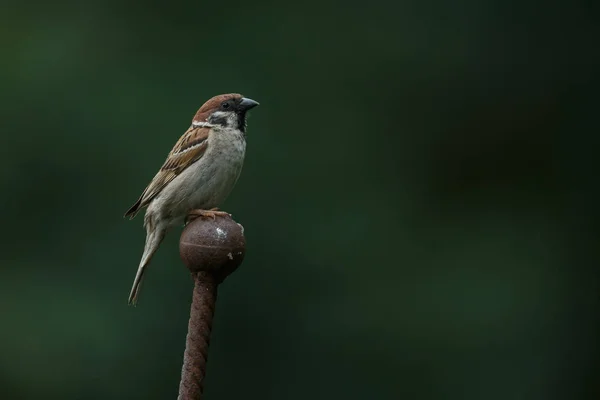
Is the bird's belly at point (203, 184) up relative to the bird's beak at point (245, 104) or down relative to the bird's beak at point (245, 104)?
down

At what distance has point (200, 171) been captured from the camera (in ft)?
10.1

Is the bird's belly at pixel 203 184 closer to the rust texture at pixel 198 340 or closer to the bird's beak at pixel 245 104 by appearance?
the bird's beak at pixel 245 104

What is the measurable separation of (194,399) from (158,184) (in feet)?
4.89

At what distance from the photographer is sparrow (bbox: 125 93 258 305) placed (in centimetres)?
304

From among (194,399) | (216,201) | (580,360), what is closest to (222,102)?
(216,201)

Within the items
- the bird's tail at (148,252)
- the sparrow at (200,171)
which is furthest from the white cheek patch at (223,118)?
the bird's tail at (148,252)

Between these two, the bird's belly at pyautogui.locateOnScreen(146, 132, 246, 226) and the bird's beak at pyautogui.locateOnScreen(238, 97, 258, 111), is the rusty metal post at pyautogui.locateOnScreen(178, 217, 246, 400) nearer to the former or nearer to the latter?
the bird's belly at pyautogui.locateOnScreen(146, 132, 246, 226)

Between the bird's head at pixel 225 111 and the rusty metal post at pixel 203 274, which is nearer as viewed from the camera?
the rusty metal post at pixel 203 274

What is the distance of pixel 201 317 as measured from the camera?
70.6 inches

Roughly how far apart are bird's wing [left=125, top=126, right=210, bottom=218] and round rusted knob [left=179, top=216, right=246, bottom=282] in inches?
50.1

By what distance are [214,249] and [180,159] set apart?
4.57 ft

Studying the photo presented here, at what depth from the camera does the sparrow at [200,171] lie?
3043 millimetres

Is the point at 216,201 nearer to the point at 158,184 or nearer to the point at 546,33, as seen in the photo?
the point at 158,184

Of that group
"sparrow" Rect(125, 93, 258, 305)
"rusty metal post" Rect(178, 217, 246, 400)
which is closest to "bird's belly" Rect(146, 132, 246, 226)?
"sparrow" Rect(125, 93, 258, 305)
